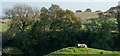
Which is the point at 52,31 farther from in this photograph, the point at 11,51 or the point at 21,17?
the point at 11,51

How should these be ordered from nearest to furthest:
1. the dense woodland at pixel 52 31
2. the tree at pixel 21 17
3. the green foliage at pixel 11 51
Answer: the green foliage at pixel 11 51
the dense woodland at pixel 52 31
the tree at pixel 21 17

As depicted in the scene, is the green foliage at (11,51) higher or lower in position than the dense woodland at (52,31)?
lower

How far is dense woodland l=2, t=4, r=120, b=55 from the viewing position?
24.6 m

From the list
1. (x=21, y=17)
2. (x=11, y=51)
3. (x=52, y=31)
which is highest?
(x=21, y=17)

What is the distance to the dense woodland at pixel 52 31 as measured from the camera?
80.8 ft

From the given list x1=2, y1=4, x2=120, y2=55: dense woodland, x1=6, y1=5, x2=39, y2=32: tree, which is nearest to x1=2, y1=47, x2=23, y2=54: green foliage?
x1=2, y1=4, x2=120, y2=55: dense woodland

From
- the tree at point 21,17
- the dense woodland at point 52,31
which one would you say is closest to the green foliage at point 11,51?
the dense woodland at point 52,31

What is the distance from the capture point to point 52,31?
87.0 ft

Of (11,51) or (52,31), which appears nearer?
(11,51)

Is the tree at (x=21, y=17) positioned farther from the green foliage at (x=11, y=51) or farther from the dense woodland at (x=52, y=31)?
the green foliage at (x=11, y=51)

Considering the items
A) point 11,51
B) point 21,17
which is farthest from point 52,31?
point 11,51

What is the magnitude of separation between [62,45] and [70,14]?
20.9 ft

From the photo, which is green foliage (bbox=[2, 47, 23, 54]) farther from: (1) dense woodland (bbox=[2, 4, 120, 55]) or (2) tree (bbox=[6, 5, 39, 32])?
(2) tree (bbox=[6, 5, 39, 32])

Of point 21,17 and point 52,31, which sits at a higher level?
point 21,17
